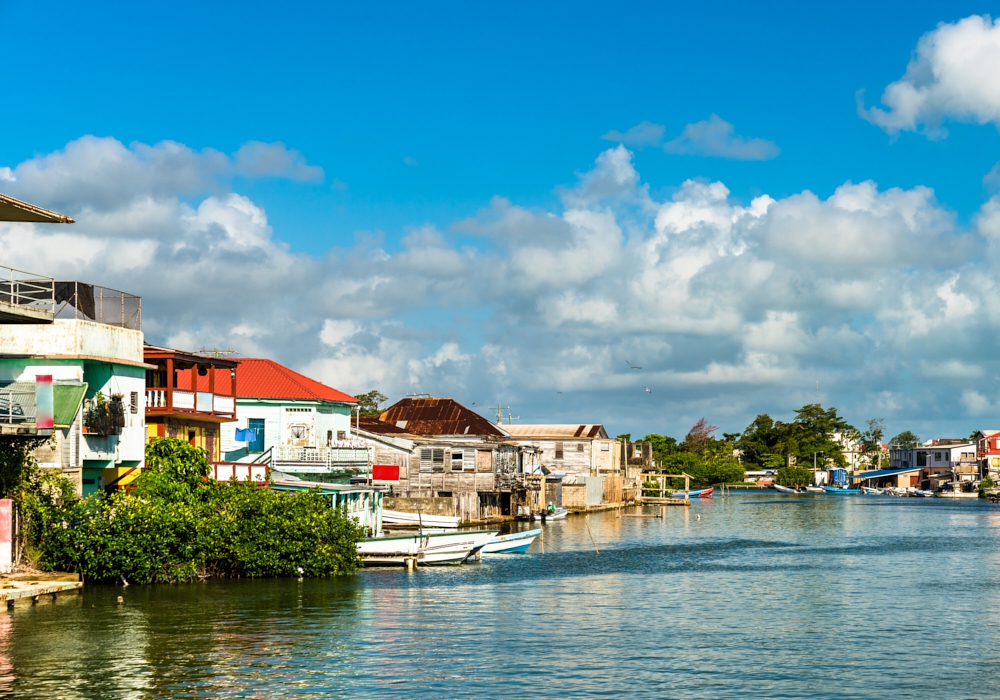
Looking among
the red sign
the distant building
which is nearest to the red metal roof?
the red sign

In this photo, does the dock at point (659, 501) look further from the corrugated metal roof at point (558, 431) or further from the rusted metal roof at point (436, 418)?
the rusted metal roof at point (436, 418)

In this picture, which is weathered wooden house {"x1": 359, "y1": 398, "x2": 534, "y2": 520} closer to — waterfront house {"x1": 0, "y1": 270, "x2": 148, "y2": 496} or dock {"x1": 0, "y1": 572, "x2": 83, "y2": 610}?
waterfront house {"x1": 0, "y1": 270, "x2": 148, "y2": 496}

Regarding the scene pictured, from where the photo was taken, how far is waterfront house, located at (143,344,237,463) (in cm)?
5406

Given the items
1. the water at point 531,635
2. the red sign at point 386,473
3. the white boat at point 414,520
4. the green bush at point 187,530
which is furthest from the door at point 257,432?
the water at point 531,635

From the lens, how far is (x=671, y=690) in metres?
29.1

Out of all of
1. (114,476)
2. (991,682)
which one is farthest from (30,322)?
(991,682)

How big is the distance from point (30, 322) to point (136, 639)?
13882 millimetres

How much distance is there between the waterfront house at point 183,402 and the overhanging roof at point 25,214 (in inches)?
425

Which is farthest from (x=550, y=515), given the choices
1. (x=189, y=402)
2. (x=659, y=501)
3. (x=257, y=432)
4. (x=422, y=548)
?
(x=189, y=402)

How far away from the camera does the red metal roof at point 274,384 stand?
73.4 m

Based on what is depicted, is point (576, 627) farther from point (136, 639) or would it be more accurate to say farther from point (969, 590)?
point (969, 590)

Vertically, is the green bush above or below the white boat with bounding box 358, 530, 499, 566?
above

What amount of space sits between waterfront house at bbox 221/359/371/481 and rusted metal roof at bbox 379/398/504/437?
24691 millimetres

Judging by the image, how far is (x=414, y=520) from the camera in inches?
2945
